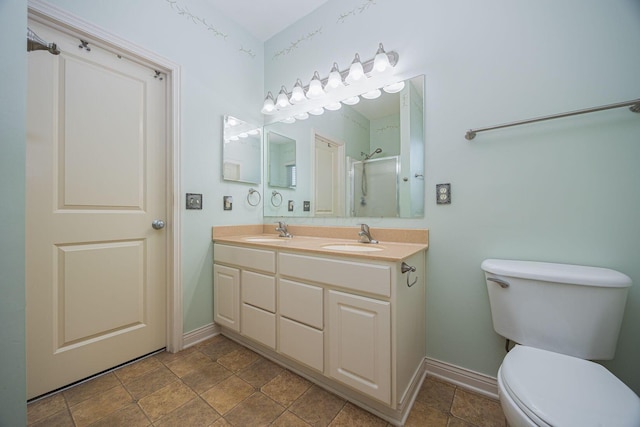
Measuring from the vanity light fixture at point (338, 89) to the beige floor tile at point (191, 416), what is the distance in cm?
195

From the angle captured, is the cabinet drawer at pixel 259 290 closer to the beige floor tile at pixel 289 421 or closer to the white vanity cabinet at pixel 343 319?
the white vanity cabinet at pixel 343 319

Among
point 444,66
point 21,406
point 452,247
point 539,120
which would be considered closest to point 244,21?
point 444,66

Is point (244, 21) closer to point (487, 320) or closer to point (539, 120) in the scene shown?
point (539, 120)

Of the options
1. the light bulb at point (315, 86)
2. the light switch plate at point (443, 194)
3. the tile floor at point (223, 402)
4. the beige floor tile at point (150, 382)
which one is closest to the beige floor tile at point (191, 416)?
the tile floor at point (223, 402)

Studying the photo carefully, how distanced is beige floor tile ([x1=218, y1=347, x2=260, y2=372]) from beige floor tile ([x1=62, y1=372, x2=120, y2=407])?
1.81 ft

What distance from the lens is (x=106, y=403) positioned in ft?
3.91

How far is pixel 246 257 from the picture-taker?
62.4 inches

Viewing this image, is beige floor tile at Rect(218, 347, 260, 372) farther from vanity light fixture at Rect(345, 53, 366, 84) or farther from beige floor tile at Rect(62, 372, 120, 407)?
vanity light fixture at Rect(345, 53, 366, 84)

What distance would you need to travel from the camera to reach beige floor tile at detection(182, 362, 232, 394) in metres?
1.32

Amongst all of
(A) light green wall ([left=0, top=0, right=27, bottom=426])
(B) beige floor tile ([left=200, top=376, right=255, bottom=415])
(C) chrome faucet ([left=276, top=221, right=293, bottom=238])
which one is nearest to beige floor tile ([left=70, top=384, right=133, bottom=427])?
(B) beige floor tile ([left=200, top=376, right=255, bottom=415])

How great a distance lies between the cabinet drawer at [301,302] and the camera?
124 centimetres

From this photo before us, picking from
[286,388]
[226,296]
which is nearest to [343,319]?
[286,388]

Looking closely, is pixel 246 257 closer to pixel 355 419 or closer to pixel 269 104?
pixel 355 419

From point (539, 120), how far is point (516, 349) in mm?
996
